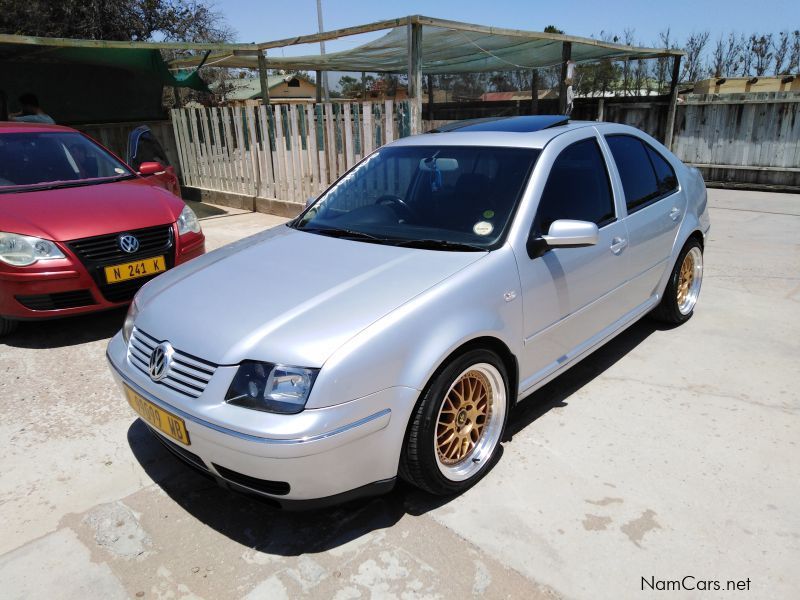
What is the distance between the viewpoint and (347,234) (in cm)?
316

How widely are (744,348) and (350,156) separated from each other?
552 cm

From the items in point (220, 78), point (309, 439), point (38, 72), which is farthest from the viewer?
point (220, 78)

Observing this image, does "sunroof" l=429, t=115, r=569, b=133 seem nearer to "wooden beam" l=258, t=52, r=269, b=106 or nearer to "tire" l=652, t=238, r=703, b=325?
"tire" l=652, t=238, r=703, b=325

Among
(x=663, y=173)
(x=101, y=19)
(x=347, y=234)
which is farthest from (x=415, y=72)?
(x=101, y=19)

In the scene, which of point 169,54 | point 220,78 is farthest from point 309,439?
point 220,78

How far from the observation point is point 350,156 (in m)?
7.96

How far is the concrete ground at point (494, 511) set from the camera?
2.19 m

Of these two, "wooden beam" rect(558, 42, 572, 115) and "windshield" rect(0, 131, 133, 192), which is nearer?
"windshield" rect(0, 131, 133, 192)

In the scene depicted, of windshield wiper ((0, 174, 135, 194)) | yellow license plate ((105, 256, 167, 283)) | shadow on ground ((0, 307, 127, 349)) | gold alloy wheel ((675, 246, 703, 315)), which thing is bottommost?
shadow on ground ((0, 307, 127, 349))

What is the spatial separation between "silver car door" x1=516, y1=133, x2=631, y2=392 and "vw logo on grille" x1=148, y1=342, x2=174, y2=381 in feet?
5.32

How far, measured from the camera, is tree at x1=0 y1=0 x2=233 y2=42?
18.6 m

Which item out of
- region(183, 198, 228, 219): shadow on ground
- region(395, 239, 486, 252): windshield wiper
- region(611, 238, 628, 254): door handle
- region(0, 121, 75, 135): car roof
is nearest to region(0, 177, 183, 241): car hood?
region(0, 121, 75, 135): car roof

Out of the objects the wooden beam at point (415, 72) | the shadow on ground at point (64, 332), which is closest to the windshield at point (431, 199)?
the shadow on ground at point (64, 332)

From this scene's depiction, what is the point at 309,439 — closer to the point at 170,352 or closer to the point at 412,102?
the point at 170,352
